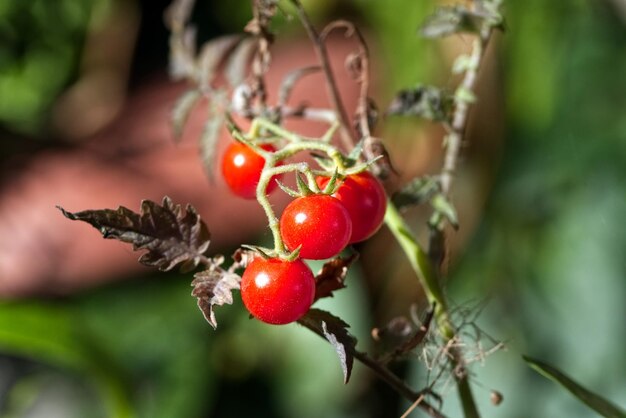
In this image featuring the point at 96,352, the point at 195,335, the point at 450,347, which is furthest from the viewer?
the point at 195,335

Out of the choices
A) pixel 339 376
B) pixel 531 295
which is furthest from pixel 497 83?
pixel 339 376

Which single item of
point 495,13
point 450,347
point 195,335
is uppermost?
point 495,13

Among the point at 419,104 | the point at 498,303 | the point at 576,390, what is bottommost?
the point at 498,303

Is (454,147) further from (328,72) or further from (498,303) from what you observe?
(498,303)

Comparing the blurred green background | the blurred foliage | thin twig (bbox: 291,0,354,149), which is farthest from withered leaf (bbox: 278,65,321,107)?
the blurred foliage

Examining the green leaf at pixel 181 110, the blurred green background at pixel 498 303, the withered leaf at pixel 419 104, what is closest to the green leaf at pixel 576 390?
the withered leaf at pixel 419 104

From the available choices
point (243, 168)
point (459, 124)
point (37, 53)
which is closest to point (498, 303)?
point (459, 124)

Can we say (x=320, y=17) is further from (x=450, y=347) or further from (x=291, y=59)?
(x=450, y=347)
